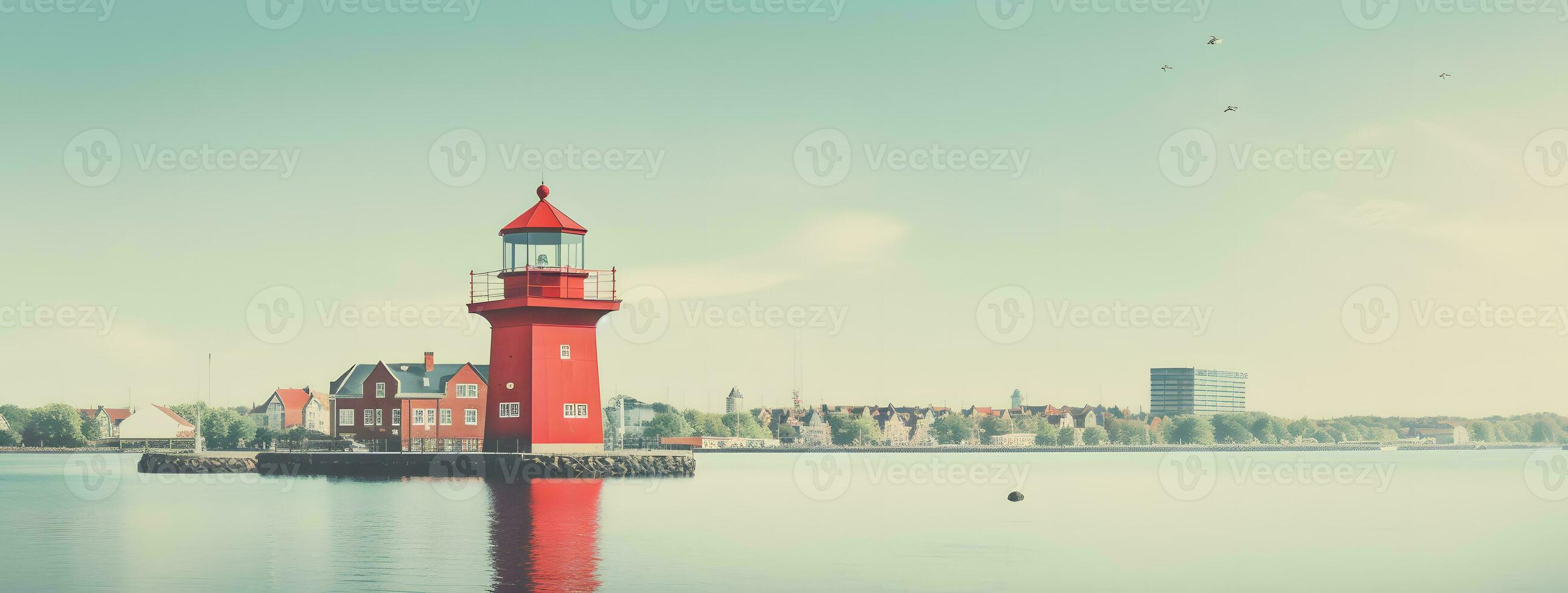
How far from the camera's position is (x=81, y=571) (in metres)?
33.3

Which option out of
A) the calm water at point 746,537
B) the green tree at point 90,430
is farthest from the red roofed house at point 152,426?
the calm water at point 746,537

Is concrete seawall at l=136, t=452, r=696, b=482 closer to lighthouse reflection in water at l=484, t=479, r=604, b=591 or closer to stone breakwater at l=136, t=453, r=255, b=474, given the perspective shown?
stone breakwater at l=136, t=453, r=255, b=474

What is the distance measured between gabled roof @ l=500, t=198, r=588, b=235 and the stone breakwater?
27699 millimetres

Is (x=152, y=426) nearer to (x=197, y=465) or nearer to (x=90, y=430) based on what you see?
(x=90, y=430)

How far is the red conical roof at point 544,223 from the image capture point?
63094 millimetres

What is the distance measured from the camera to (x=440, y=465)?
2724 inches

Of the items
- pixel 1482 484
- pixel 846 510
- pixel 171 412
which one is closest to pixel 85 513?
pixel 846 510

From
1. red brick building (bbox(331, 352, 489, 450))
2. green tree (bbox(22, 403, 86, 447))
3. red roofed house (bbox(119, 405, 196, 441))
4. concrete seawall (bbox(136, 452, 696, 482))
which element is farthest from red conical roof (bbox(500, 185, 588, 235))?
green tree (bbox(22, 403, 86, 447))

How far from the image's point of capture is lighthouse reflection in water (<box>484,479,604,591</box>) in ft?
102

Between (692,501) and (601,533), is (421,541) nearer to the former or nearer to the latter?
(601,533)

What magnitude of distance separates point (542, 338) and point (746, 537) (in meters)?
21.6

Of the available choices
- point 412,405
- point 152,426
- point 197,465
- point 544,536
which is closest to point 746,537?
point 544,536

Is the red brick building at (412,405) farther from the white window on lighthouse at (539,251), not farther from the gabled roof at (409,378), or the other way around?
the white window on lighthouse at (539,251)

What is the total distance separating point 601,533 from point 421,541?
540 centimetres
